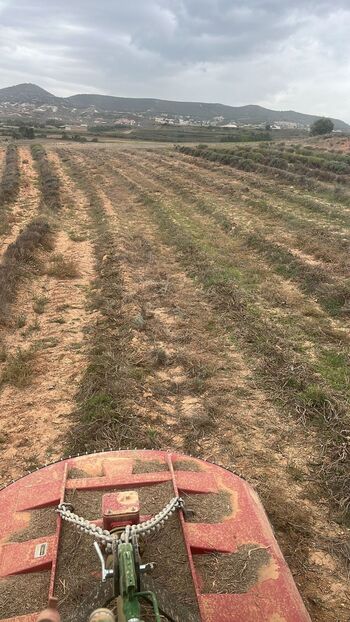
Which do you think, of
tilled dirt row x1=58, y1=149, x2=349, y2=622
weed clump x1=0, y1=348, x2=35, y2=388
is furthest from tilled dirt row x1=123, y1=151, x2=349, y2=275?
weed clump x1=0, y1=348, x2=35, y2=388

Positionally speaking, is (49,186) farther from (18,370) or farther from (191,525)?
(191,525)

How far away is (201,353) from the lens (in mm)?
8422

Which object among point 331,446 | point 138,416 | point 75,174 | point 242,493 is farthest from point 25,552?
point 75,174

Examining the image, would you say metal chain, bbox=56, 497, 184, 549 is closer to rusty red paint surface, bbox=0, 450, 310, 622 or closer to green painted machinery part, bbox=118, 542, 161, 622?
green painted machinery part, bbox=118, 542, 161, 622

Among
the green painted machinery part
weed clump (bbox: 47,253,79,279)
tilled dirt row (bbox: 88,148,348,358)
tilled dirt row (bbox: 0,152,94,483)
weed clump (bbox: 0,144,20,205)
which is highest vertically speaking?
the green painted machinery part

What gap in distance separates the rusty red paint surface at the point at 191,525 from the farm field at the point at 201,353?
1.33 m

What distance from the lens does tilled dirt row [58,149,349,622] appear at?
4.67 m

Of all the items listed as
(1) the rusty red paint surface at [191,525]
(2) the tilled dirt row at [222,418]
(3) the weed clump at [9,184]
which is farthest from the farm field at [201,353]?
(3) the weed clump at [9,184]

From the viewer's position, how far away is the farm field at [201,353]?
18.4 ft

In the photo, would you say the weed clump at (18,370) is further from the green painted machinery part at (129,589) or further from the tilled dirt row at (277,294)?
the green painted machinery part at (129,589)

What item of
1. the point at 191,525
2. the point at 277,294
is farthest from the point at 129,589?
the point at 277,294

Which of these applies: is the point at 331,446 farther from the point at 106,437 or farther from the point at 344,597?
the point at 106,437

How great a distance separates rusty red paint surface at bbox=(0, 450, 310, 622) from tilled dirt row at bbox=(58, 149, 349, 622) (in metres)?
1.33

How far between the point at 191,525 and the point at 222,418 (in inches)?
129
